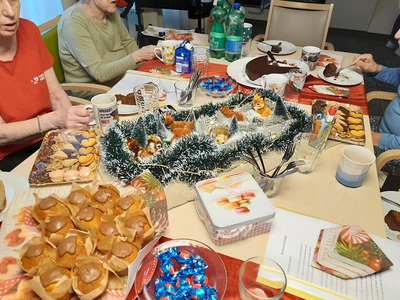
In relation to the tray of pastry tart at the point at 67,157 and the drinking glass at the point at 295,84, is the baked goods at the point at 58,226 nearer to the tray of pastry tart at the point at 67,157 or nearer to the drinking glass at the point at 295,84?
the tray of pastry tart at the point at 67,157

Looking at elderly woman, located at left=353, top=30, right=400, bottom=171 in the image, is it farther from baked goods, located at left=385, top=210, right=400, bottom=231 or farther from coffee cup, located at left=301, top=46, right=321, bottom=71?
baked goods, located at left=385, top=210, right=400, bottom=231

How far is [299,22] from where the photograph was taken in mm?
2375

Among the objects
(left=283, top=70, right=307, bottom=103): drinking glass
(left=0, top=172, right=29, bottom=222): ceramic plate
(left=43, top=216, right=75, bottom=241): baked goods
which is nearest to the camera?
(left=43, top=216, right=75, bottom=241): baked goods

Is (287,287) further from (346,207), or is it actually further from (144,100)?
(144,100)

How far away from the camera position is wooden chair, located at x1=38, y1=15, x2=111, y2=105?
1.75 meters

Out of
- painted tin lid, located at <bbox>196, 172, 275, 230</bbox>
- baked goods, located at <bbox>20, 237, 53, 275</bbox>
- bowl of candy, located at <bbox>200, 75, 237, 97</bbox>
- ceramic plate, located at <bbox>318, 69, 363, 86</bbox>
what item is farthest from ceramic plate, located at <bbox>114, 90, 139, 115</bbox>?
ceramic plate, located at <bbox>318, 69, 363, 86</bbox>

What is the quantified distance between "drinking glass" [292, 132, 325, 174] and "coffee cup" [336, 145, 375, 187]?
8cm

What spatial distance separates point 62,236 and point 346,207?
83 centimetres

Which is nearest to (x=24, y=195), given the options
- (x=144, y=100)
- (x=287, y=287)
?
(x=144, y=100)

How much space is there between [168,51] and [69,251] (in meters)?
1.40

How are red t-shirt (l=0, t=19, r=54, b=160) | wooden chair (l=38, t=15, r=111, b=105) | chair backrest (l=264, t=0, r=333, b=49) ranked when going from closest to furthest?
red t-shirt (l=0, t=19, r=54, b=160) → wooden chair (l=38, t=15, r=111, b=105) → chair backrest (l=264, t=0, r=333, b=49)

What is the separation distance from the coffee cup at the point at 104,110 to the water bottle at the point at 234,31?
93 cm

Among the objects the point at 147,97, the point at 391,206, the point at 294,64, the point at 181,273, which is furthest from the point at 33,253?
the point at 294,64

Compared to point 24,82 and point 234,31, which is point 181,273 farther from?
point 234,31
